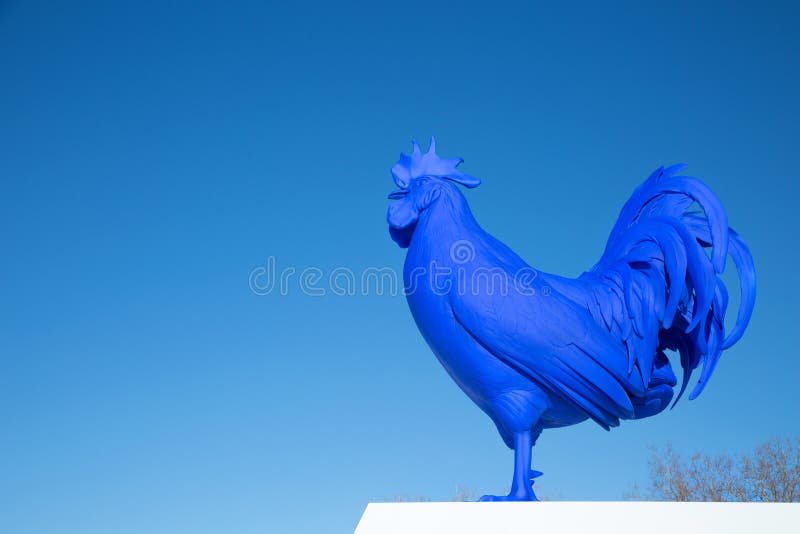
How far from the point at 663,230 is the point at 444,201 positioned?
118 centimetres

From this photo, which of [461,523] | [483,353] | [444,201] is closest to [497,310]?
[483,353]

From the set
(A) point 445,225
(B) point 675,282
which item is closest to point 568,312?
(B) point 675,282

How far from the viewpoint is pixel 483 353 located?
4.29 m

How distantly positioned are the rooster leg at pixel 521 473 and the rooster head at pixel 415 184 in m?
1.28

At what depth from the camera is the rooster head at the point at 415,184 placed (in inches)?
184

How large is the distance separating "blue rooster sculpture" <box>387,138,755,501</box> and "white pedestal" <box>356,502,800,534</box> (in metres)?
0.42

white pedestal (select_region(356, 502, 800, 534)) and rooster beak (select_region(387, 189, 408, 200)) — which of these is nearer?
white pedestal (select_region(356, 502, 800, 534))

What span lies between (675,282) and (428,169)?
1480 millimetres

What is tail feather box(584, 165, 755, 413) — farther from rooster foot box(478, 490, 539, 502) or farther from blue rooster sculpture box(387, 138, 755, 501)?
rooster foot box(478, 490, 539, 502)

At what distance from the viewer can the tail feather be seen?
4.38 m

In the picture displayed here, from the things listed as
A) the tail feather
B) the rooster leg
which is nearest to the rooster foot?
the rooster leg

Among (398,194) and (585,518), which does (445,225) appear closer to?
(398,194)

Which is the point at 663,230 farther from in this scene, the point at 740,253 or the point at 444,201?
the point at 444,201

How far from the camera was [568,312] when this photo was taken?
4316 millimetres
